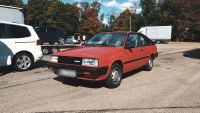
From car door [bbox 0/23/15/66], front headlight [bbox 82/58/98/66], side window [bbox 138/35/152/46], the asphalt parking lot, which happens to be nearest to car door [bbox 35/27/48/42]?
car door [bbox 0/23/15/66]

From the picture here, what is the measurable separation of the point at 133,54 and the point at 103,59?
71.8 inches

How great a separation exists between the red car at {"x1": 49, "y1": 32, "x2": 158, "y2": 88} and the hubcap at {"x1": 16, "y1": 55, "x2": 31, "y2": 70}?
2.63m

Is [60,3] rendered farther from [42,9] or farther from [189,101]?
[189,101]

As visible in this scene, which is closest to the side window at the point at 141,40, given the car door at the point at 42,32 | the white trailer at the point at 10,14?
the white trailer at the point at 10,14

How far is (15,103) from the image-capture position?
596 centimetres

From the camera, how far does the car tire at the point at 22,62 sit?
9.78 metres

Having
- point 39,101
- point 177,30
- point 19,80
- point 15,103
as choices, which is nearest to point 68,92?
point 39,101

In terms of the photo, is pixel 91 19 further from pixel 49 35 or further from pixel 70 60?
pixel 70 60

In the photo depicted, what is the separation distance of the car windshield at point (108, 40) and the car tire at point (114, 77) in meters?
0.81

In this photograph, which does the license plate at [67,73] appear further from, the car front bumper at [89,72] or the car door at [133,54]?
the car door at [133,54]

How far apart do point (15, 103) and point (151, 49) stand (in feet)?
19.7

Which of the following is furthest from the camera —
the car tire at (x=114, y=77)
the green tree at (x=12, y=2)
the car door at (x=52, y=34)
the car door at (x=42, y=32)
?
the green tree at (x=12, y=2)

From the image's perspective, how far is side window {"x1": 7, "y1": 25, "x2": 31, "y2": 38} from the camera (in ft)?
31.6

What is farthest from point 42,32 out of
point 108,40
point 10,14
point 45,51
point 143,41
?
point 108,40
